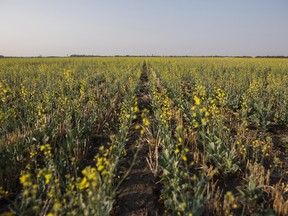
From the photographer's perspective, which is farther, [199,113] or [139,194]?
[199,113]

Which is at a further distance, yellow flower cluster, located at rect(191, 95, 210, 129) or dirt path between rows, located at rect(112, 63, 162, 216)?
dirt path between rows, located at rect(112, 63, 162, 216)

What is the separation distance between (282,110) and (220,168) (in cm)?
363

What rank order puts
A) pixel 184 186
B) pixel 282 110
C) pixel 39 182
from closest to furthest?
1. pixel 184 186
2. pixel 39 182
3. pixel 282 110

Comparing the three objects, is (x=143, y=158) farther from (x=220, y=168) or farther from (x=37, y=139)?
(x=37, y=139)

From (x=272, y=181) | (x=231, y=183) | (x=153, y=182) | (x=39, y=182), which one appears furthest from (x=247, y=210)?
(x=39, y=182)

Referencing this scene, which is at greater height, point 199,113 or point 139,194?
point 199,113

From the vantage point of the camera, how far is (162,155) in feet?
12.1

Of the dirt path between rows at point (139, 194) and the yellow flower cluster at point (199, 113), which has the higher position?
the yellow flower cluster at point (199, 113)

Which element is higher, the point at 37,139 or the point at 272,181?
the point at 37,139

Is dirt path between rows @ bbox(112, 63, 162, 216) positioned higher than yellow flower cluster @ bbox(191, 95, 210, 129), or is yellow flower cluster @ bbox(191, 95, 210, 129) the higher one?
yellow flower cluster @ bbox(191, 95, 210, 129)

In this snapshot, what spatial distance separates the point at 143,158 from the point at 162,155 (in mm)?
640

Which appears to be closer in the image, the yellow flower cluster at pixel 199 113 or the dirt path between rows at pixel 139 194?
the yellow flower cluster at pixel 199 113

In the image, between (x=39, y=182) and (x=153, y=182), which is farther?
(x=153, y=182)

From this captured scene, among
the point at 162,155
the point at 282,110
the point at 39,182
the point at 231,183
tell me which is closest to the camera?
the point at 39,182
